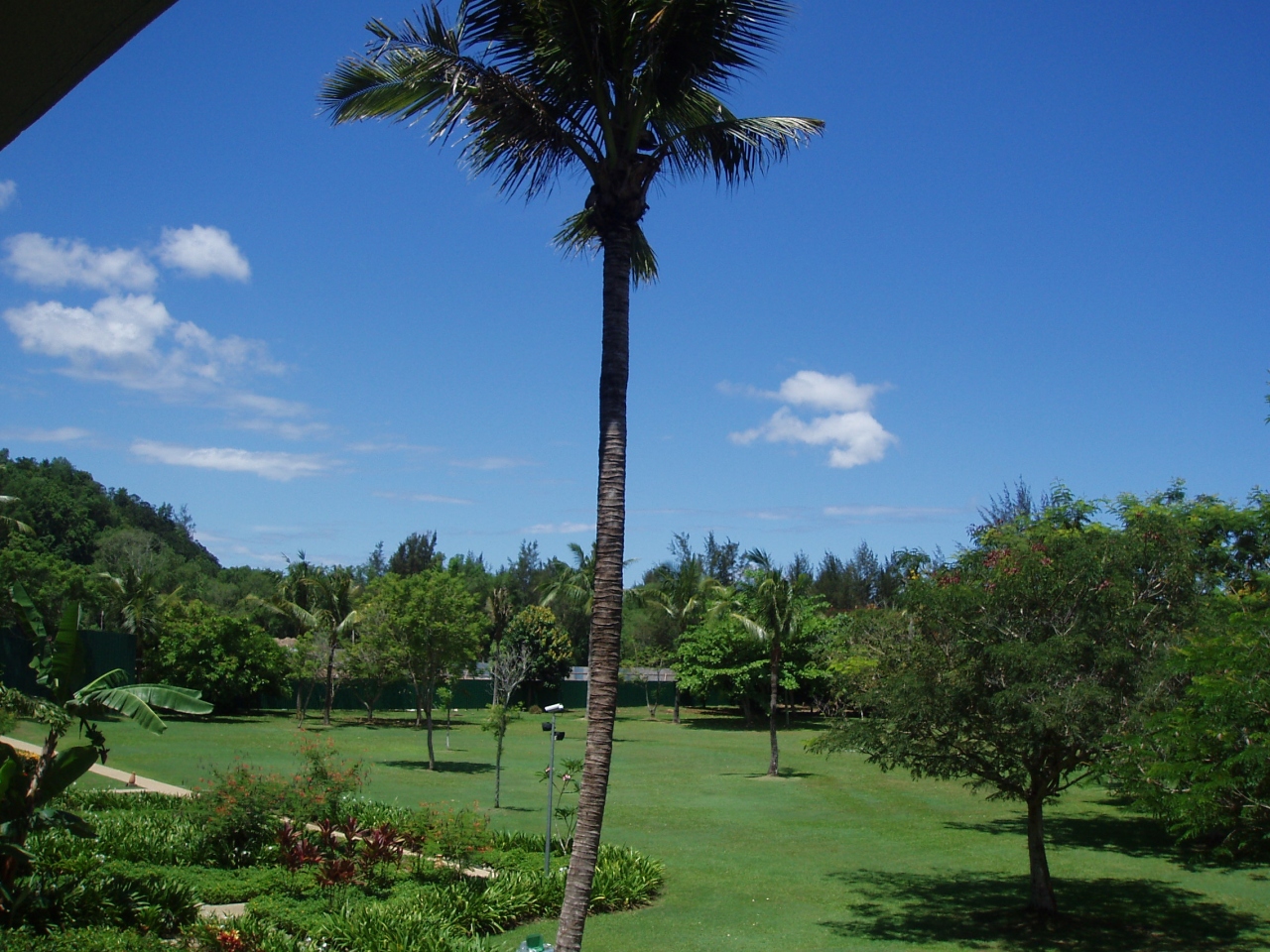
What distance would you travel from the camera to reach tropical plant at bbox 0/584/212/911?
1030 centimetres

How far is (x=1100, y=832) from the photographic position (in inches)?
890

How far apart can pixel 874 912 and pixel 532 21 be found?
13284 millimetres

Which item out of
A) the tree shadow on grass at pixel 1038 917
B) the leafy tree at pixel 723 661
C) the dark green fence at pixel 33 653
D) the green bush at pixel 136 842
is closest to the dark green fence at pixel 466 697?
the leafy tree at pixel 723 661

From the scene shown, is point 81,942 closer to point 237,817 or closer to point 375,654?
point 237,817

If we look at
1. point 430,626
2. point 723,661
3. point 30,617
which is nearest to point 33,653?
point 430,626

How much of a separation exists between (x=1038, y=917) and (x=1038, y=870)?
2.20 feet

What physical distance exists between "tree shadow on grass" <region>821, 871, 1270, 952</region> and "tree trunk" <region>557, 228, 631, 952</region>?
674 cm

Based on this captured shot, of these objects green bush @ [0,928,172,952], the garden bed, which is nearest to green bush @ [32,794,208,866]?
the garden bed

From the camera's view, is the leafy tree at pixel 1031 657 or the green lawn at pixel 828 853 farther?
the green lawn at pixel 828 853

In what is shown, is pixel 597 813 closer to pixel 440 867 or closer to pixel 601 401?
pixel 601 401

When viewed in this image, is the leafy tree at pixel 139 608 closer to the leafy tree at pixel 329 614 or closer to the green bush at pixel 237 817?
the leafy tree at pixel 329 614

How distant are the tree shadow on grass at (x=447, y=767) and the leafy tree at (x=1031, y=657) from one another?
16729 millimetres

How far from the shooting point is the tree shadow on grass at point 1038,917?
13.6 metres

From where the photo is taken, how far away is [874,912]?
14.9 metres
